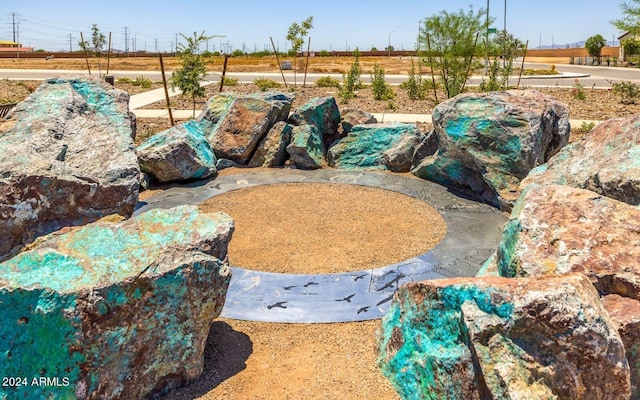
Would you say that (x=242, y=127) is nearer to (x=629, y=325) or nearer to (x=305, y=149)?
(x=305, y=149)

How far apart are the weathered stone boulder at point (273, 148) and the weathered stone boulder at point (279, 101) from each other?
13.3 inches

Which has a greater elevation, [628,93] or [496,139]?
[628,93]

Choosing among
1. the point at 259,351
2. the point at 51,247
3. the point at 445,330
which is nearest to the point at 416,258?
the point at 259,351

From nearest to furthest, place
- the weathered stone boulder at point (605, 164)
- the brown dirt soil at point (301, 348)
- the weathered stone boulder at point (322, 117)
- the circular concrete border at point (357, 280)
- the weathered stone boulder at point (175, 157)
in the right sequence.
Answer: the brown dirt soil at point (301, 348), the weathered stone boulder at point (605, 164), the circular concrete border at point (357, 280), the weathered stone boulder at point (175, 157), the weathered stone boulder at point (322, 117)

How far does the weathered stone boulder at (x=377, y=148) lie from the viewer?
29.7ft

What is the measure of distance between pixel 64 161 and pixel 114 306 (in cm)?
301

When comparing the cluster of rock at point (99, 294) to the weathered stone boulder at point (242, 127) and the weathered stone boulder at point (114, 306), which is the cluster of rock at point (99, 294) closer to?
the weathered stone boulder at point (114, 306)

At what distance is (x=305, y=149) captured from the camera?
9078mm

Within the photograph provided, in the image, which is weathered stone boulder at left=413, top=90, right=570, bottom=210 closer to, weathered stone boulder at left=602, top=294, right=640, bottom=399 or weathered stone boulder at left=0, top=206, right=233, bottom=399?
weathered stone boulder at left=602, top=294, right=640, bottom=399

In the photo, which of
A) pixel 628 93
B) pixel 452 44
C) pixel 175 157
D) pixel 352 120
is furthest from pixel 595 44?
pixel 175 157

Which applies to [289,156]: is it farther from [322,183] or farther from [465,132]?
[465,132]

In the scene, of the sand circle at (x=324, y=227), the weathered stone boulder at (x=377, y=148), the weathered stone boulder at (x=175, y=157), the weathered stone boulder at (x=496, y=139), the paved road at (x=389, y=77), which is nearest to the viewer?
the sand circle at (x=324, y=227)

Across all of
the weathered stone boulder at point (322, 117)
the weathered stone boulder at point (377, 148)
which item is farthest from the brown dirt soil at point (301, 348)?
the weathered stone boulder at point (322, 117)

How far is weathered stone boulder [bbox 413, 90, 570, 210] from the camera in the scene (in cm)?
699
